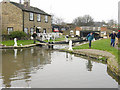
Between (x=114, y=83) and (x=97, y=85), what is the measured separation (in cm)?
76

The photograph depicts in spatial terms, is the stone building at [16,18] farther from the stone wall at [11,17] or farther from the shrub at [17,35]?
the shrub at [17,35]

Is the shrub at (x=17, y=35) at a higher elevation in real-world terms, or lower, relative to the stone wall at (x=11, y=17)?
lower

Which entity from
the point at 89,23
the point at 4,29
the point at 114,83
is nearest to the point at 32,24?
the point at 4,29

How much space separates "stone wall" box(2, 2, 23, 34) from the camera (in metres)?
28.6

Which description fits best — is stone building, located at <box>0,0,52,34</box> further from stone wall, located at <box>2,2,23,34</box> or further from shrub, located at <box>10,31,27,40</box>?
shrub, located at <box>10,31,27,40</box>

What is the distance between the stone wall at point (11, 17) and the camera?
1125 inches

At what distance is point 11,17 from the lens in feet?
95.9

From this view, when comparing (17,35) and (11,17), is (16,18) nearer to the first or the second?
(11,17)

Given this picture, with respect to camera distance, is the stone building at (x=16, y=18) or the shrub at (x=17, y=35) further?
the stone building at (x=16, y=18)

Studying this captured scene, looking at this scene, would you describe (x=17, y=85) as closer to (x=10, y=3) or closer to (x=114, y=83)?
(x=114, y=83)

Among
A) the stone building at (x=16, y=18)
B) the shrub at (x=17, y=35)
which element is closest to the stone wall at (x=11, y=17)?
the stone building at (x=16, y=18)

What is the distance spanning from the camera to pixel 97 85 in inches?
250

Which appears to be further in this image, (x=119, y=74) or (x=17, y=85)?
(x=119, y=74)

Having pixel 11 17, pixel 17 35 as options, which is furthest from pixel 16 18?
pixel 17 35
